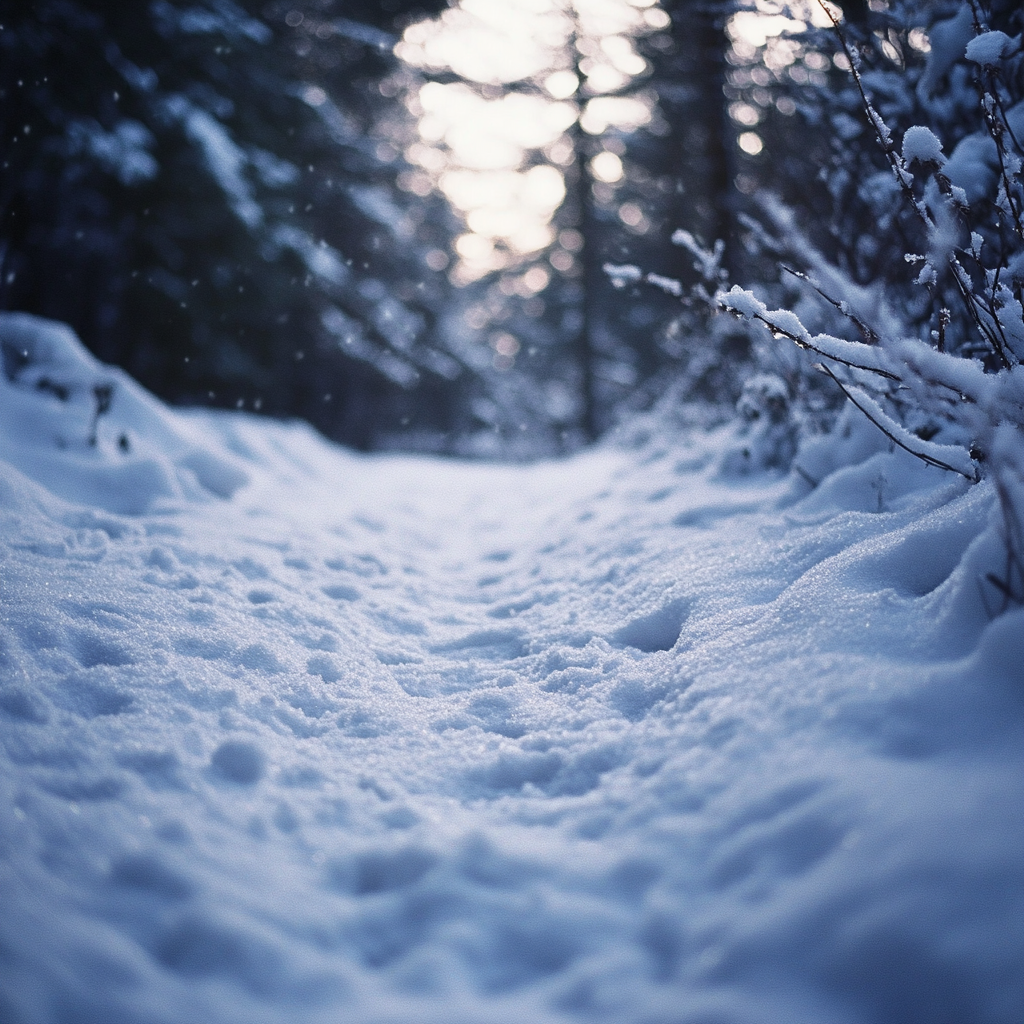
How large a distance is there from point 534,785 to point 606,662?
20.7 inches

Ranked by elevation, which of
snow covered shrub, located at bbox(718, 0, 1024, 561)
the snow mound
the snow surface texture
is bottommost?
the snow mound

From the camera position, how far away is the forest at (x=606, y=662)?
99cm

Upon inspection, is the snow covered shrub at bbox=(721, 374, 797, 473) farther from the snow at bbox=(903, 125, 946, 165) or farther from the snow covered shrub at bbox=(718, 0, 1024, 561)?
the snow at bbox=(903, 125, 946, 165)

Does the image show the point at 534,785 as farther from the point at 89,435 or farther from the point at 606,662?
the point at 89,435

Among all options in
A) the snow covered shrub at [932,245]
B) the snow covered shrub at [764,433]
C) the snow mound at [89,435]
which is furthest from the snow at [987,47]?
the snow mound at [89,435]

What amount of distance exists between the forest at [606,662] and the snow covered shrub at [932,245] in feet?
0.06

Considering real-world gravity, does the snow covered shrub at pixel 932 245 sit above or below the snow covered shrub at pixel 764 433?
above

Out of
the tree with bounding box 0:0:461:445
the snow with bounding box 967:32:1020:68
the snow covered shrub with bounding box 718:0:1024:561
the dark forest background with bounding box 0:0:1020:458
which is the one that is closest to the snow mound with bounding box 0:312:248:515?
the dark forest background with bounding box 0:0:1020:458

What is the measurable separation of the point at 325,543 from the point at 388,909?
233 centimetres

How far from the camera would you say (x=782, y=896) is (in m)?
1.01

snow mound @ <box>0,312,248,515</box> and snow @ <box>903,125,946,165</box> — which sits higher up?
snow @ <box>903,125,946,165</box>

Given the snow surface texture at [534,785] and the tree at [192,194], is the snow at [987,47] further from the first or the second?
the tree at [192,194]

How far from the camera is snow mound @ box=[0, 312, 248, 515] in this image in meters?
3.10

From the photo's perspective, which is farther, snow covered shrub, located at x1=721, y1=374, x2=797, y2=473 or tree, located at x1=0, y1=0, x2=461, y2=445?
tree, located at x1=0, y1=0, x2=461, y2=445
